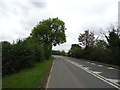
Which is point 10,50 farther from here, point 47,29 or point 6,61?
point 47,29

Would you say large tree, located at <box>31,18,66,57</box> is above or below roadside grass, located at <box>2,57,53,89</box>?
above

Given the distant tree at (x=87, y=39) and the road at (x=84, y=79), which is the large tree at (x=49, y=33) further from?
the road at (x=84, y=79)

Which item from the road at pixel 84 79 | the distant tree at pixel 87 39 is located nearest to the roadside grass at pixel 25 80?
the road at pixel 84 79

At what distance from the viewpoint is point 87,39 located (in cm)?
6150

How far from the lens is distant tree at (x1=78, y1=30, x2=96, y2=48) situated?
5985 cm

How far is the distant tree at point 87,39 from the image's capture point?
59850 millimetres

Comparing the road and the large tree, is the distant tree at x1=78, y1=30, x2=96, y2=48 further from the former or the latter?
the road

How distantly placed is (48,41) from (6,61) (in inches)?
1745

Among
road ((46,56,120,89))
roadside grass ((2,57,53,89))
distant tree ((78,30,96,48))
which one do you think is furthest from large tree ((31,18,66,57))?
roadside grass ((2,57,53,89))

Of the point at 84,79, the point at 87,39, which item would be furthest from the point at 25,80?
the point at 87,39

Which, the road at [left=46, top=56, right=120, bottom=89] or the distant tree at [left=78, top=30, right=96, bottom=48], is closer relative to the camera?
the road at [left=46, top=56, right=120, bottom=89]

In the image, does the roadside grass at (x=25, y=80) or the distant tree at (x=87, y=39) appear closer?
the roadside grass at (x=25, y=80)

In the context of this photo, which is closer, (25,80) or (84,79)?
(25,80)

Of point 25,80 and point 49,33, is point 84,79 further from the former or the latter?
point 49,33
